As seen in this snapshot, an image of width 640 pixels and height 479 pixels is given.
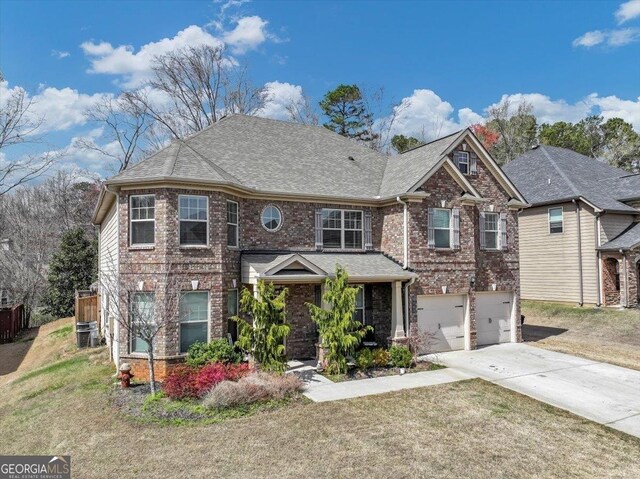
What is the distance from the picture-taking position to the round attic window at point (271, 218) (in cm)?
1481

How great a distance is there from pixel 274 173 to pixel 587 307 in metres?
17.3

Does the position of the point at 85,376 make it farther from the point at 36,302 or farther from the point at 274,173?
the point at 36,302

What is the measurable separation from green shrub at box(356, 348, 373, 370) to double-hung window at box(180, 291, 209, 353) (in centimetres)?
460

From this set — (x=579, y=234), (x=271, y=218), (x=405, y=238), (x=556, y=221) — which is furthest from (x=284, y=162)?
(x=579, y=234)

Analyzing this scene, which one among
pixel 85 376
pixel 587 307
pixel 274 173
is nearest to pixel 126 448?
pixel 85 376

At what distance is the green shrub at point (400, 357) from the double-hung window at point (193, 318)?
5731mm

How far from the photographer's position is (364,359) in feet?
42.8

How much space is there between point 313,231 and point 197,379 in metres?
6.74

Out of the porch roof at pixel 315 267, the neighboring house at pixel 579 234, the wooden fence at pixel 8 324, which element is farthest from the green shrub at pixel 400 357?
the wooden fence at pixel 8 324

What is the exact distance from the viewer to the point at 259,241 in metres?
14.6

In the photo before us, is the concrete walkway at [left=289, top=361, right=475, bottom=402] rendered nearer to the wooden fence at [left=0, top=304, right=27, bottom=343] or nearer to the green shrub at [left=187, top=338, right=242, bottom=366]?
the green shrub at [left=187, top=338, right=242, bottom=366]

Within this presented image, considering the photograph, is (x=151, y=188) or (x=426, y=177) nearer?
(x=151, y=188)

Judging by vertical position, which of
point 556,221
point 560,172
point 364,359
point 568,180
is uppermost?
point 560,172

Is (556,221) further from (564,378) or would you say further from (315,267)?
(315,267)
